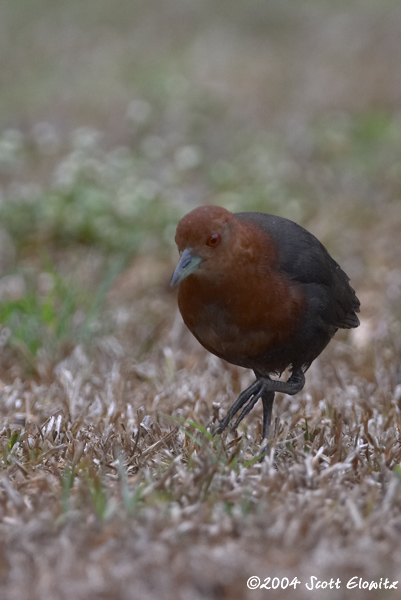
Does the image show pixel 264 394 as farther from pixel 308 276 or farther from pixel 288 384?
pixel 308 276

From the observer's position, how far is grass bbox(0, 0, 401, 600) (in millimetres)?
2635

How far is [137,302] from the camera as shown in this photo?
6.51m

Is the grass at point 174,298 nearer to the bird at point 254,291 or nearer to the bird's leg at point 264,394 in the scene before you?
the bird's leg at point 264,394

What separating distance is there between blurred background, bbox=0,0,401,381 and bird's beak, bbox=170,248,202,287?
5.78 ft

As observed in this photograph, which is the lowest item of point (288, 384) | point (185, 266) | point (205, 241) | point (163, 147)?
point (288, 384)

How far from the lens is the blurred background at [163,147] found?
20.1 feet

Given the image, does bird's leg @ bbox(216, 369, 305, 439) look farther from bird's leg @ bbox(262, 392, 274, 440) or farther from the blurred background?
the blurred background

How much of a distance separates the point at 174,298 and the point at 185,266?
10.7 ft

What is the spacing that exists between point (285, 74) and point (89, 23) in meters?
4.18

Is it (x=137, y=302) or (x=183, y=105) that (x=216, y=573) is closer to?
(x=137, y=302)

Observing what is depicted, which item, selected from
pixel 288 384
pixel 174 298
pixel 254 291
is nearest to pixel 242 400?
pixel 288 384

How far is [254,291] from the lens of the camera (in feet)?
11.4

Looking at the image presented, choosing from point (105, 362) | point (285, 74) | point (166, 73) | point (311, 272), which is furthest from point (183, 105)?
point (311, 272)

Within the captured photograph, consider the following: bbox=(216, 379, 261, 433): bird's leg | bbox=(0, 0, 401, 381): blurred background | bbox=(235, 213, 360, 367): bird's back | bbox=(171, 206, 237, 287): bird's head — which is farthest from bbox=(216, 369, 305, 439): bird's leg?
bbox=(0, 0, 401, 381): blurred background
